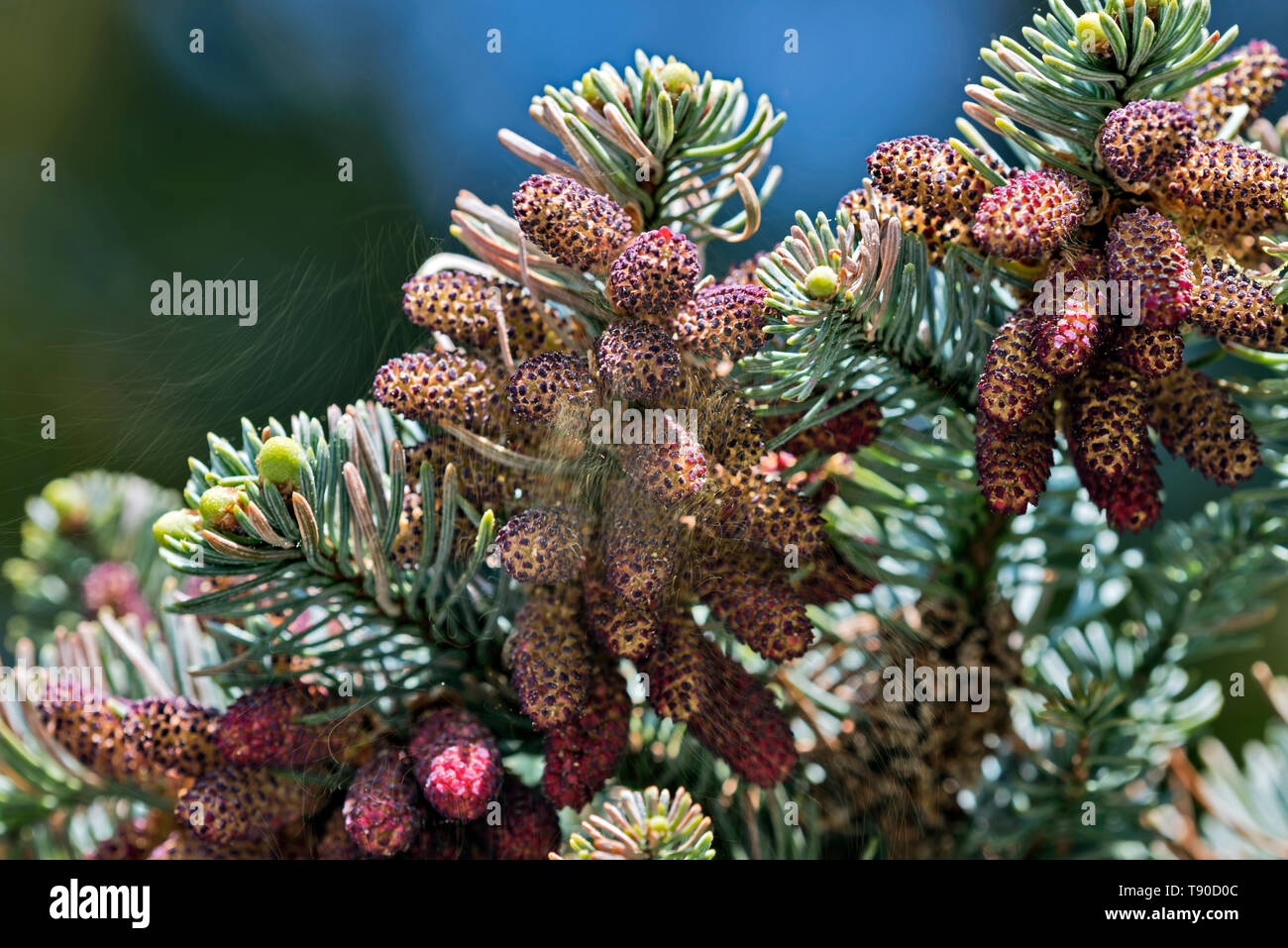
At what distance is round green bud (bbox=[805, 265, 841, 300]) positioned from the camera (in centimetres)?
38

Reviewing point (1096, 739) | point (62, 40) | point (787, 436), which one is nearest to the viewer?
point (787, 436)

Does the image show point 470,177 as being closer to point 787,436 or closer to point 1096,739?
point 787,436

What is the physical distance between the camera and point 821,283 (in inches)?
14.9

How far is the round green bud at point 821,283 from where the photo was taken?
0.38m

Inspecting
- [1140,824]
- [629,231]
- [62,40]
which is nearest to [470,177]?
[629,231]

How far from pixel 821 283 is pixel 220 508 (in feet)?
0.78

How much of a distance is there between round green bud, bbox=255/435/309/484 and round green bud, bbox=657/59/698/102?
0.20m

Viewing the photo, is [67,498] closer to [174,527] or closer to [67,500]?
[67,500]

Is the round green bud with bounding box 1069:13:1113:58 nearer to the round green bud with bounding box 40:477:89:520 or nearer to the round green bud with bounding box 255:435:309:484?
the round green bud with bounding box 255:435:309:484

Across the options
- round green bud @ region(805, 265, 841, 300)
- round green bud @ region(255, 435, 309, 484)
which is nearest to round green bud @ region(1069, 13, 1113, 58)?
round green bud @ region(805, 265, 841, 300)

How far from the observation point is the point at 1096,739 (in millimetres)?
503

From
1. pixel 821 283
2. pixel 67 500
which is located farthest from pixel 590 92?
pixel 67 500

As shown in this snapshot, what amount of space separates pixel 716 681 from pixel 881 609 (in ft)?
0.44

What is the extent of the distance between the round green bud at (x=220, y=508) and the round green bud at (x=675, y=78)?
0.23 m
